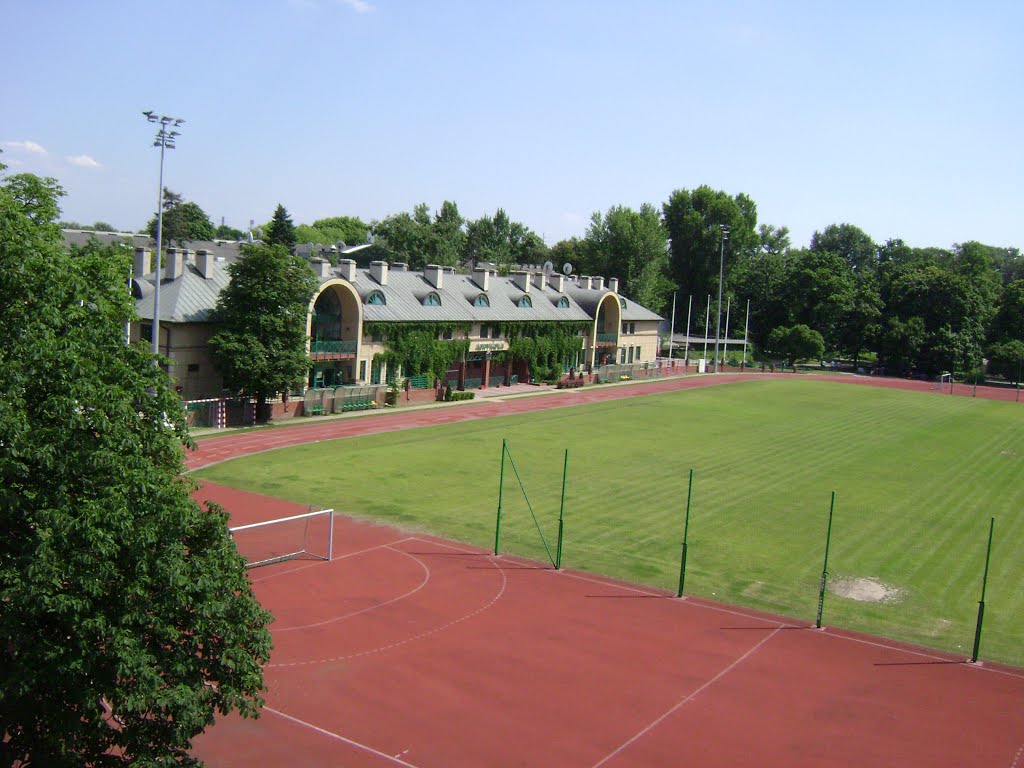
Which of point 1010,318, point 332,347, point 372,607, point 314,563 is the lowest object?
point 372,607

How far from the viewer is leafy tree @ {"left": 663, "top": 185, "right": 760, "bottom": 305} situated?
12550 centimetres

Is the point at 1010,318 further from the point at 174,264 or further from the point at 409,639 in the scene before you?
the point at 409,639

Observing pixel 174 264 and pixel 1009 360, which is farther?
pixel 1009 360

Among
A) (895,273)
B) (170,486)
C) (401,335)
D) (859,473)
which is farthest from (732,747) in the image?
(895,273)

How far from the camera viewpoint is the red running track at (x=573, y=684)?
51.4 feet

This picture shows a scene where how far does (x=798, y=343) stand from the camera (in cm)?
10494

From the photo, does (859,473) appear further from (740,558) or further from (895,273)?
(895,273)

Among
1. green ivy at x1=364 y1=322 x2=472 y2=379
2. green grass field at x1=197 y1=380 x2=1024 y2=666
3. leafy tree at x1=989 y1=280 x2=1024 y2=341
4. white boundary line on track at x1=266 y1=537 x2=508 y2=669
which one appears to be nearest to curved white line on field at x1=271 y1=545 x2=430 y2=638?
Answer: white boundary line on track at x1=266 y1=537 x2=508 y2=669

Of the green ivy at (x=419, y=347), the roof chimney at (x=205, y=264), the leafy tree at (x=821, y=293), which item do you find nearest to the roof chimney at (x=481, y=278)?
the green ivy at (x=419, y=347)

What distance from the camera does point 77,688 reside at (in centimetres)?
1036

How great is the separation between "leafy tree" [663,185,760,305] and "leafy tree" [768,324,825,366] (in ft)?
63.6

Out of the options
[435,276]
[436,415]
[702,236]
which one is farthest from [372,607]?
[702,236]

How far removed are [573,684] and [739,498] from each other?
744 inches

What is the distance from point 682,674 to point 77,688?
41.1 feet
